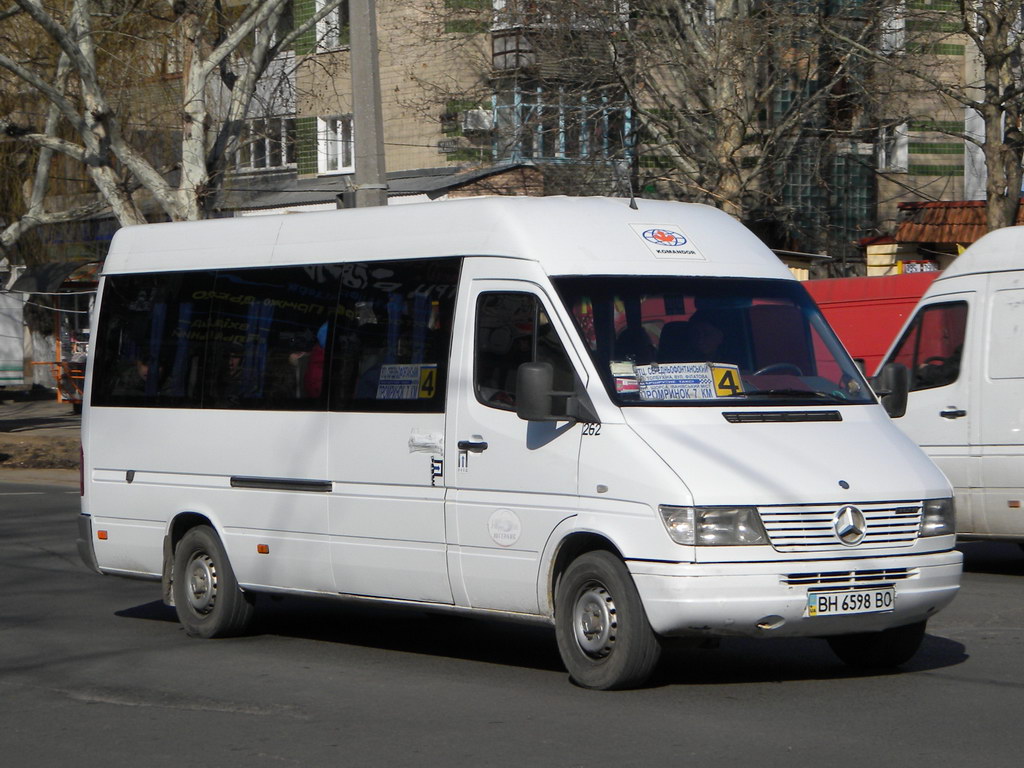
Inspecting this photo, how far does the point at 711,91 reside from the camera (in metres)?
25.0

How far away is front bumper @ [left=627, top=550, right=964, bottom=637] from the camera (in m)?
7.37

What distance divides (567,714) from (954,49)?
29661mm

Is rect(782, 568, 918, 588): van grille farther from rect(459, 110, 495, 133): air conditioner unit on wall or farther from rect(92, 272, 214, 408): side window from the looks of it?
rect(459, 110, 495, 133): air conditioner unit on wall

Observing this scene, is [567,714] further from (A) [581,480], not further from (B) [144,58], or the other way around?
(B) [144,58]

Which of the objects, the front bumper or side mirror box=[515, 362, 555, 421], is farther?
side mirror box=[515, 362, 555, 421]

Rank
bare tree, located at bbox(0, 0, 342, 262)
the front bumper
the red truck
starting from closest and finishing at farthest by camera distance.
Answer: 1. the front bumper
2. the red truck
3. bare tree, located at bbox(0, 0, 342, 262)

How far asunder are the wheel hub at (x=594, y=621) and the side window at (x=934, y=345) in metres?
5.49

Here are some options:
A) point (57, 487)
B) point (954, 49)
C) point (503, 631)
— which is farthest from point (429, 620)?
point (954, 49)

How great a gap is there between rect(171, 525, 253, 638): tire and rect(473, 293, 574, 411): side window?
2.42m

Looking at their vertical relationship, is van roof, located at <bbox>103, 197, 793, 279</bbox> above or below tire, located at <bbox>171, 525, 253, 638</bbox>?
above

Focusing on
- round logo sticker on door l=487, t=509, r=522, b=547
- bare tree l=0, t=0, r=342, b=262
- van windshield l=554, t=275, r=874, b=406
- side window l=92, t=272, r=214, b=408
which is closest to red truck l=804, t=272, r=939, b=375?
bare tree l=0, t=0, r=342, b=262

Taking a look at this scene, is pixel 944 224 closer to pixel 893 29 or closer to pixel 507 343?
pixel 893 29

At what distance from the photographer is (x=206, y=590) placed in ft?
33.3

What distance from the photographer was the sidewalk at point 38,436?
2594cm
